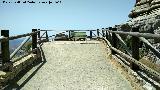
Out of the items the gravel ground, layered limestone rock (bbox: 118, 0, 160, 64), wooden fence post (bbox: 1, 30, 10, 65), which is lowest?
the gravel ground

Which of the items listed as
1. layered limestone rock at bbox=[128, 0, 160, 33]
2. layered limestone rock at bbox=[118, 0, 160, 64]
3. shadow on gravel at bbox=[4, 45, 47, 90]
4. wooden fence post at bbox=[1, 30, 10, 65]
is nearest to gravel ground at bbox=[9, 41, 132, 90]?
shadow on gravel at bbox=[4, 45, 47, 90]

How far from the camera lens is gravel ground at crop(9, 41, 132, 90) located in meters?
8.91

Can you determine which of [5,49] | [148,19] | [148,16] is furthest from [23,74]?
[148,16]

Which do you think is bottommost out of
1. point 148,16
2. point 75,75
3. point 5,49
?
point 75,75

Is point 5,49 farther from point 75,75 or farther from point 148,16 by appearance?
point 148,16

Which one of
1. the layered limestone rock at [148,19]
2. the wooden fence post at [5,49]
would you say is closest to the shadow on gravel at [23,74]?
the wooden fence post at [5,49]

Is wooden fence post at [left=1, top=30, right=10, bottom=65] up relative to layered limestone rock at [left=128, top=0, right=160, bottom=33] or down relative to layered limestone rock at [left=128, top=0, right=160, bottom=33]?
down

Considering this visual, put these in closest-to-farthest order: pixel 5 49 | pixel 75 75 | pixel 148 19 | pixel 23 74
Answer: pixel 5 49 → pixel 75 75 → pixel 23 74 → pixel 148 19

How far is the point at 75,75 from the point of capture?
10344 millimetres

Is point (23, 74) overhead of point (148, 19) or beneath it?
beneath

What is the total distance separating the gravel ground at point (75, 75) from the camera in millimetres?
8914

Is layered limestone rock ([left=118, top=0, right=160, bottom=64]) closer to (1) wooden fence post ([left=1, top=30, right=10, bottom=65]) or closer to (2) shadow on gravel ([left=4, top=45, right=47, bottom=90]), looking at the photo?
(2) shadow on gravel ([left=4, top=45, right=47, bottom=90])

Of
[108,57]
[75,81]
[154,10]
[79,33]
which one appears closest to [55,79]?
[75,81]

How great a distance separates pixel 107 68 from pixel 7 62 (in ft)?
13.7
